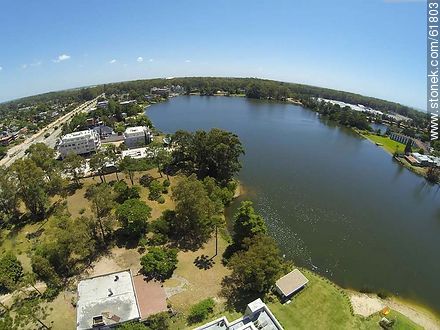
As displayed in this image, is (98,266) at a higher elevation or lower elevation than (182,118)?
lower

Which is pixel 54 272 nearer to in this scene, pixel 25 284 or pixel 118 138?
pixel 25 284

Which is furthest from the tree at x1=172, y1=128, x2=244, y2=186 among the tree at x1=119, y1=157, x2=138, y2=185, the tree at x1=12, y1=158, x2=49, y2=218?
the tree at x1=12, y1=158, x2=49, y2=218

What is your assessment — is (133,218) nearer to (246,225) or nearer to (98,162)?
(246,225)

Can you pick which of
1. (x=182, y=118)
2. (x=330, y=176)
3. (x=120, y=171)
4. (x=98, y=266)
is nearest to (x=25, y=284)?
(x=98, y=266)

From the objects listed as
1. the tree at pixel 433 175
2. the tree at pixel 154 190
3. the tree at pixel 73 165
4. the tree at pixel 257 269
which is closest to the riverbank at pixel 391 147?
the tree at pixel 433 175

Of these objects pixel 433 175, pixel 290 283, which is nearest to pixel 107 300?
pixel 290 283
